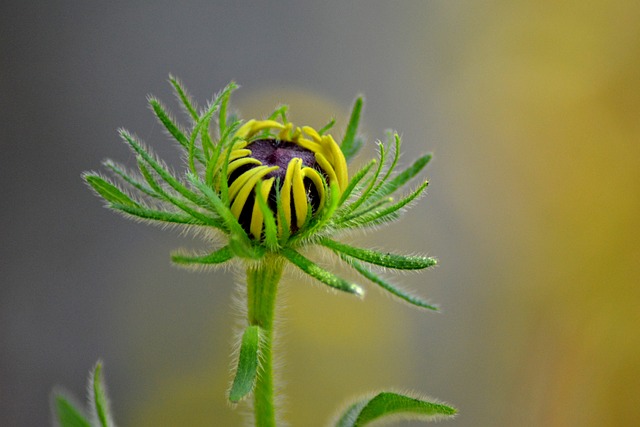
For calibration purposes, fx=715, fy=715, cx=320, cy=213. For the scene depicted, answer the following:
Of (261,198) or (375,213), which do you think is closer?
(261,198)

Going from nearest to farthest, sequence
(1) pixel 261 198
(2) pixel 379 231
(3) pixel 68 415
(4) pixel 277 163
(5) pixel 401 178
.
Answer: (1) pixel 261 198 < (4) pixel 277 163 < (5) pixel 401 178 < (3) pixel 68 415 < (2) pixel 379 231

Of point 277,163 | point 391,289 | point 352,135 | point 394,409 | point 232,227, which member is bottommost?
point 394,409

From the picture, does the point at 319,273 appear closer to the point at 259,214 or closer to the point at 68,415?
the point at 259,214

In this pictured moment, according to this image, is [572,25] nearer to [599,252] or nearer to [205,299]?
[599,252]

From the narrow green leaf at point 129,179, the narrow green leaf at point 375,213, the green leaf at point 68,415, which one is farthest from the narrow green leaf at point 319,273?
the green leaf at point 68,415

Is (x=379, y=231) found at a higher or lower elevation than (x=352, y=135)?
higher

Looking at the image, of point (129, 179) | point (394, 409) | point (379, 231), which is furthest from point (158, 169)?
point (379, 231)

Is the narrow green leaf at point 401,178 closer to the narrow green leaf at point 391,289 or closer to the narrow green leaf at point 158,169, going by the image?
the narrow green leaf at point 391,289
